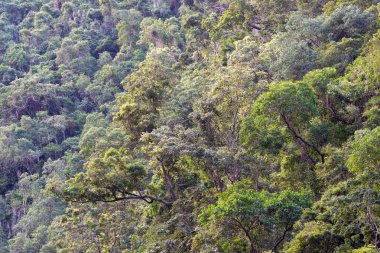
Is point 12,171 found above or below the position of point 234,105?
below

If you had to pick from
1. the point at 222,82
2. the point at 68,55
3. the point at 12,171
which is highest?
the point at 222,82

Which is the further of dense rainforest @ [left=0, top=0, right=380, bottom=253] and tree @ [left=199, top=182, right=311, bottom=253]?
dense rainforest @ [left=0, top=0, right=380, bottom=253]

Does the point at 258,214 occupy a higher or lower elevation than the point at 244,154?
higher

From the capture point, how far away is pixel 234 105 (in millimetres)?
11703

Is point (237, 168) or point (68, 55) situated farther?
point (68, 55)

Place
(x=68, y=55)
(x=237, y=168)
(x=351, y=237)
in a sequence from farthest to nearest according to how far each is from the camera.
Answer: (x=68, y=55) → (x=237, y=168) → (x=351, y=237)

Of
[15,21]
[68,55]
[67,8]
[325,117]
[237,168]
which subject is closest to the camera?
[237,168]

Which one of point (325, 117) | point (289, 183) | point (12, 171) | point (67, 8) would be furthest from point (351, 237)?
point (67, 8)

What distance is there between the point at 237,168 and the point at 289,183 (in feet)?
4.46

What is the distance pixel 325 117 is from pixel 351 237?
4.75m

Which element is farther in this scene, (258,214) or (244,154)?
(244,154)

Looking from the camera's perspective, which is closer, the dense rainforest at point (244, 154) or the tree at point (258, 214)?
the tree at point (258, 214)

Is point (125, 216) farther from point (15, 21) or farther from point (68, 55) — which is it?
point (15, 21)

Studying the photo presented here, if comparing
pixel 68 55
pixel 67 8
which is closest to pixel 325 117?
pixel 68 55
